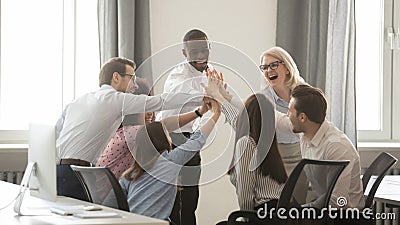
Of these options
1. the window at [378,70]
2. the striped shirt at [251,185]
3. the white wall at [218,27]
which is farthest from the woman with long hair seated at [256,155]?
the window at [378,70]

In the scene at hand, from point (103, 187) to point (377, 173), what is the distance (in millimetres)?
1357

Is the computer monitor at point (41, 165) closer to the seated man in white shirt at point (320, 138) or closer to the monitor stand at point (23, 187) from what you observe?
the monitor stand at point (23, 187)

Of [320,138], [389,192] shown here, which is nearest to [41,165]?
[320,138]

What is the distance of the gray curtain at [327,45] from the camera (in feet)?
17.4

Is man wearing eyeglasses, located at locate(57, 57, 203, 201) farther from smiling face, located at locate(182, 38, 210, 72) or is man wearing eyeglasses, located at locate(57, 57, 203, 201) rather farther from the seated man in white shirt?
the seated man in white shirt

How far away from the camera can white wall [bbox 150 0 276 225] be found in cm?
514

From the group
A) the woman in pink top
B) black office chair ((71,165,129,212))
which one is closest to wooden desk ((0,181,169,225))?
black office chair ((71,165,129,212))

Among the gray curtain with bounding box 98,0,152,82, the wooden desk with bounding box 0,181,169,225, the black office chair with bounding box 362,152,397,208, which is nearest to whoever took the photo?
the wooden desk with bounding box 0,181,169,225

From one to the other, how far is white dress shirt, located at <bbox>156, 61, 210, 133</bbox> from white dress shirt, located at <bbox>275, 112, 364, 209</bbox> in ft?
1.46

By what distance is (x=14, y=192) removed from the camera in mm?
3418

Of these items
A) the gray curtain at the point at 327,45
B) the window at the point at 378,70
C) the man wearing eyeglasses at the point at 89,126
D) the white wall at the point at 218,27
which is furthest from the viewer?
the window at the point at 378,70

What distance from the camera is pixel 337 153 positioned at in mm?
3260

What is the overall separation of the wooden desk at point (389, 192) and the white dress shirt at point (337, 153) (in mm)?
212

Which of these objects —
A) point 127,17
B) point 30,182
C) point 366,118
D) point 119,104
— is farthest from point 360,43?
point 30,182
